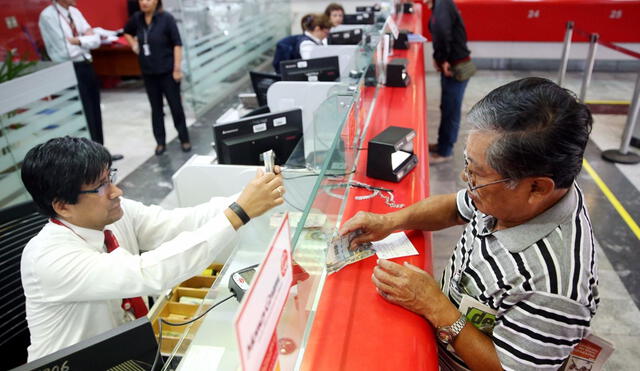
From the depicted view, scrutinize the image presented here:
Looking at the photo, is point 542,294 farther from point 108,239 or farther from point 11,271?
point 11,271

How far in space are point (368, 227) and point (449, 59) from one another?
3.20 m

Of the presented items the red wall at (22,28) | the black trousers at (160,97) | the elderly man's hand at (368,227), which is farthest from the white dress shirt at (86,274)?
the black trousers at (160,97)

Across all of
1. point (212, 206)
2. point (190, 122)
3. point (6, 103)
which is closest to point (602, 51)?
point (190, 122)

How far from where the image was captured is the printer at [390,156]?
2080 mm

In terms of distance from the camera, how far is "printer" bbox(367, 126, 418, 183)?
81.9 inches

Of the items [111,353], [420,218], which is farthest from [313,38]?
[111,353]

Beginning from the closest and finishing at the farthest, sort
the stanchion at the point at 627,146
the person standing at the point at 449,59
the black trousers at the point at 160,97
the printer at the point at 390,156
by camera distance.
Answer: the printer at the point at 390,156
the person standing at the point at 449,59
the stanchion at the point at 627,146
the black trousers at the point at 160,97

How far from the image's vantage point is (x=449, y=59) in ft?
14.0

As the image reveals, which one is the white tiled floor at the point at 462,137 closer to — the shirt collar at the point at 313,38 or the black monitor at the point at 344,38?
the black monitor at the point at 344,38

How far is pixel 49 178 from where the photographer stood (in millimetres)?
1401

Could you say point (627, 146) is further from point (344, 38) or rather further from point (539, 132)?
point (539, 132)

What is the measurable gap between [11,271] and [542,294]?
178cm

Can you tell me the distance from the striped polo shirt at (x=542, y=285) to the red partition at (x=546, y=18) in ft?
23.7

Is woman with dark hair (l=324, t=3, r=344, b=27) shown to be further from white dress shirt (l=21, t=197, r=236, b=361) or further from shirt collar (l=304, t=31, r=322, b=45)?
white dress shirt (l=21, t=197, r=236, b=361)
